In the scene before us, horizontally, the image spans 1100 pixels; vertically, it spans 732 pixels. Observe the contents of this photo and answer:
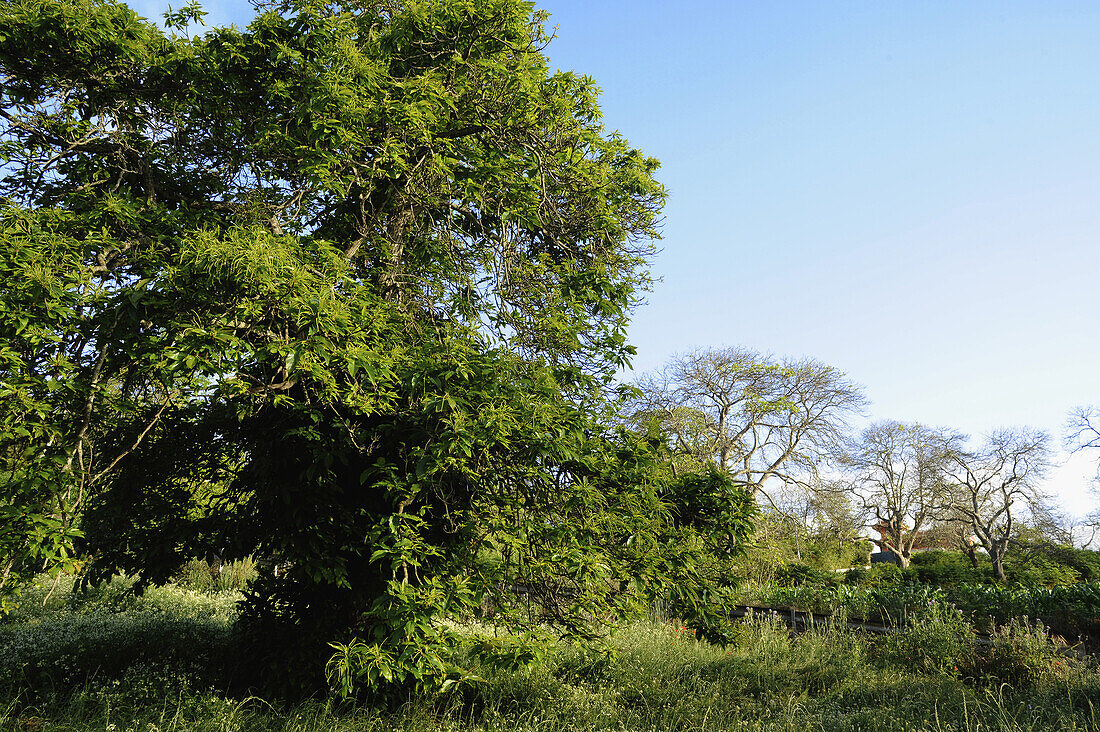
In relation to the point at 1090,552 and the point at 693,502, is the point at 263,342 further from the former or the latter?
the point at 1090,552

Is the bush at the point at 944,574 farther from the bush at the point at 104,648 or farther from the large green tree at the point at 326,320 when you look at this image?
the bush at the point at 104,648

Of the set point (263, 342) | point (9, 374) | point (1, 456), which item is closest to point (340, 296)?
point (263, 342)

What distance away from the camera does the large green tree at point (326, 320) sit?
4305 mm

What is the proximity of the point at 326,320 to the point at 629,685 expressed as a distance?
210 inches

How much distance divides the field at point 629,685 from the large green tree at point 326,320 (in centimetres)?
90

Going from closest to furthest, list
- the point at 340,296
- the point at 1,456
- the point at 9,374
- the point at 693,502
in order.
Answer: the point at 9,374 → the point at 1,456 → the point at 340,296 → the point at 693,502


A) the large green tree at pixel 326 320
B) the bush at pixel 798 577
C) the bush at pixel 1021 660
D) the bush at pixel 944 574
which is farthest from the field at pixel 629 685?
the bush at pixel 944 574

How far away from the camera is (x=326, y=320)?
4.16 meters

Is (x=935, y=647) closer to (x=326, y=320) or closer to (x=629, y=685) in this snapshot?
(x=629, y=685)

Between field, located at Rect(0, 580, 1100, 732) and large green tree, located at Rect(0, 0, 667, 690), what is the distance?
2.97 ft

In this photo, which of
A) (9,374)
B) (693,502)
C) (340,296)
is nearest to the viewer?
(9,374)

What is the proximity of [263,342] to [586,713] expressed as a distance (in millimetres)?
4363

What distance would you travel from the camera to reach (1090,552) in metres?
25.8

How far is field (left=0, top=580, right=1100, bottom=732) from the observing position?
530 centimetres
